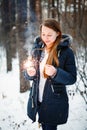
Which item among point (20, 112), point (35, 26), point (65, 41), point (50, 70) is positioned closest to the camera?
point (50, 70)

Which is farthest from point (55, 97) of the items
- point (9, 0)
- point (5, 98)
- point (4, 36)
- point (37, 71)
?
point (4, 36)

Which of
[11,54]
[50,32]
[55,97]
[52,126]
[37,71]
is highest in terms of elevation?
[50,32]

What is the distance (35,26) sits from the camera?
12.1 meters

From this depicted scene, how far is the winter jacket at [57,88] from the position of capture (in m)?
3.88

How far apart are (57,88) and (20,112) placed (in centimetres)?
422

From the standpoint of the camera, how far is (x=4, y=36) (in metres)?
16.4

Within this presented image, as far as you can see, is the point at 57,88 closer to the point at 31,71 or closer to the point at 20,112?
the point at 31,71

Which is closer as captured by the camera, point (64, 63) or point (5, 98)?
point (64, 63)

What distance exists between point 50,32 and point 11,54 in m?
13.1

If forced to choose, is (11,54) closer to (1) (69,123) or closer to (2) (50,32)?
(1) (69,123)

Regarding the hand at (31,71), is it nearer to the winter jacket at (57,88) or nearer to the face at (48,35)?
the winter jacket at (57,88)

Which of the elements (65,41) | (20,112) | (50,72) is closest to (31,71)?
(50,72)

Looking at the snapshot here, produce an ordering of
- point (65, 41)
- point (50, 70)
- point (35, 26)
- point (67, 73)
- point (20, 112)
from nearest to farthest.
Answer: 1. point (50, 70)
2. point (67, 73)
3. point (65, 41)
4. point (20, 112)
5. point (35, 26)

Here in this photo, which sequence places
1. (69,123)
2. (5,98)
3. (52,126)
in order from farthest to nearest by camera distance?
(5,98), (69,123), (52,126)
